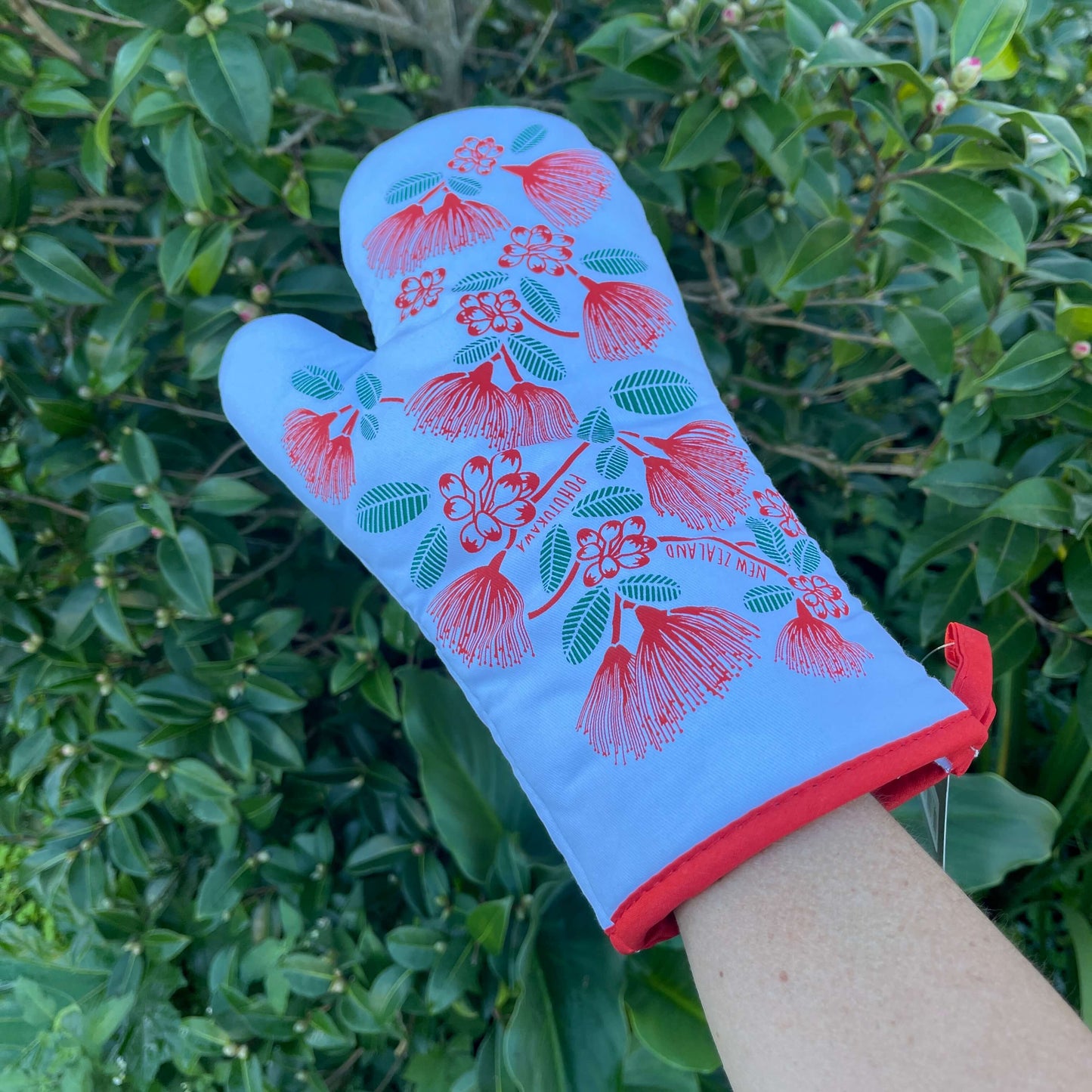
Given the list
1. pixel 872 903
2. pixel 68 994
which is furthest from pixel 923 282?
pixel 68 994

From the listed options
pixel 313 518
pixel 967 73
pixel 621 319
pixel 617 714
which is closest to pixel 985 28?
pixel 967 73

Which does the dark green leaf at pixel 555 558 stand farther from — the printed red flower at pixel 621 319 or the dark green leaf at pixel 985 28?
the dark green leaf at pixel 985 28

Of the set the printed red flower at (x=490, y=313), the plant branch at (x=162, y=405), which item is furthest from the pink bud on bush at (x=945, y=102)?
the plant branch at (x=162, y=405)

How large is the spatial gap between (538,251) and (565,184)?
11 cm

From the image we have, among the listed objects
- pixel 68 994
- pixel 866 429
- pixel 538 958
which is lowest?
pixel 68 994

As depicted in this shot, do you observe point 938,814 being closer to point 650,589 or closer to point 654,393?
point 650,589

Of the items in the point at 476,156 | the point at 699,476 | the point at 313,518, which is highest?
the point at 476,156

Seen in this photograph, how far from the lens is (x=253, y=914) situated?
131 cm

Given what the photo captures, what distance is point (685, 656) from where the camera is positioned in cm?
67

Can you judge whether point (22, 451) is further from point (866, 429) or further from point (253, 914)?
point (866, 429)

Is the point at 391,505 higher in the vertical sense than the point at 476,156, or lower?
lower

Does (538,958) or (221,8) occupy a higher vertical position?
(221,8)

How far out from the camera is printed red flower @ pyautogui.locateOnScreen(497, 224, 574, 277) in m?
0.87

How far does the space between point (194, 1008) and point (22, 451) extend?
1116 mm
